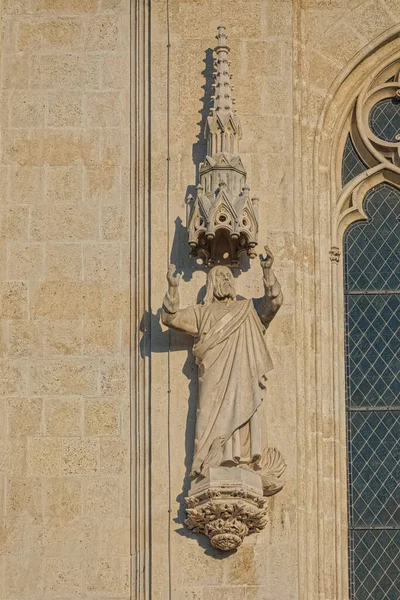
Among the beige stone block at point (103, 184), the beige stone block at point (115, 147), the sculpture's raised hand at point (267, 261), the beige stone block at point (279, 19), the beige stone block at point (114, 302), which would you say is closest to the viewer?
the sculpture's raised hand at point (267, 261)

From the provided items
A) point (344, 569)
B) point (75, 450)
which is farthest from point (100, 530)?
point (344, 569)

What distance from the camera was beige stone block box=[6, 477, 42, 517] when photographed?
19.6 m

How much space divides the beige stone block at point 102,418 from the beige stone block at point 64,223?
144 cm

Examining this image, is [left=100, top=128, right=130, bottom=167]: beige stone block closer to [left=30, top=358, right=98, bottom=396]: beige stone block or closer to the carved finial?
the carved finial

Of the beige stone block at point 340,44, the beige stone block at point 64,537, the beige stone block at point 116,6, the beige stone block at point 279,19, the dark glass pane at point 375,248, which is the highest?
the beige stone block at point 116,6

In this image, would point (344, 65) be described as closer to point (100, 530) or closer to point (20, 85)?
point (20, 85)

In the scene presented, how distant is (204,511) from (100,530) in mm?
923

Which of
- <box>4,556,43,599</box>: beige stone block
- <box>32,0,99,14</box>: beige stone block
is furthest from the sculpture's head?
<box>32,0,99,14</box>: beige stone block

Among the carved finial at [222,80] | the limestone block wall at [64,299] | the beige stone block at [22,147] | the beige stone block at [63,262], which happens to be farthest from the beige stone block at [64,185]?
the carved finial at [222,80]

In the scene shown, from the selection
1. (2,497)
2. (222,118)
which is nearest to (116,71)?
(222,118)

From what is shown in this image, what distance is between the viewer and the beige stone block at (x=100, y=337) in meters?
20.0

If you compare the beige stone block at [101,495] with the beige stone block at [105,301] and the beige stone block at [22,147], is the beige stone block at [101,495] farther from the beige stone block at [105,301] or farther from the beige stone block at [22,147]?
the beige stone block at [22,147]

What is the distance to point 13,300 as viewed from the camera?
797 inches

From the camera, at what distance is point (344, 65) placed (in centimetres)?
2111
